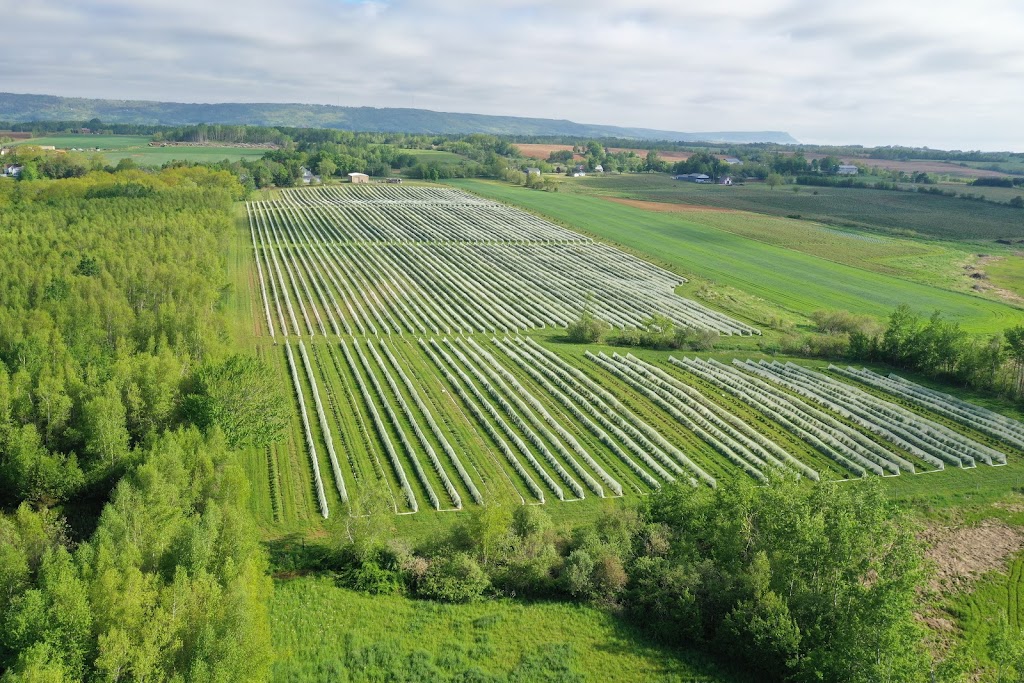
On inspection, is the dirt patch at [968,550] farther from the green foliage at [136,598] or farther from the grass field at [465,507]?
the green foliage at [136,598]

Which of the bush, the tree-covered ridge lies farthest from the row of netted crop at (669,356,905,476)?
the tree-covered ridge

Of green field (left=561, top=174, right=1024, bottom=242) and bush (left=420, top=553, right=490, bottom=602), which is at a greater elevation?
green field (left=561, top=174, right=1024, bottom=242)

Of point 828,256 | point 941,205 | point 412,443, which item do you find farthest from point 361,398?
point 941,205

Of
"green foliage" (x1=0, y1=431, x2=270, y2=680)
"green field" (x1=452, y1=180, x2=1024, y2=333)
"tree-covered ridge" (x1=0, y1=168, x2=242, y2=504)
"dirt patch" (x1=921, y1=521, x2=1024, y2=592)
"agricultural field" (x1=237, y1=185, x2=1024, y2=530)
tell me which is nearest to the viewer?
"green foliage" (x1=0, y1=431, x2=270, y2=680)

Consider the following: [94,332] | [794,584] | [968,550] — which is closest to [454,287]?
[94,332]

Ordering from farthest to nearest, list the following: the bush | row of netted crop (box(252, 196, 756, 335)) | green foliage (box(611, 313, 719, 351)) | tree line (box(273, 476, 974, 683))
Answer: row of netted crop (box(252, 196, 756, 335)) < green foliage (box(611, 313, 719, 351)) < the bush < tree line (box(273, 476, 974, 683))

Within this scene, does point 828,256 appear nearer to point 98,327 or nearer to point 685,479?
point 685,479

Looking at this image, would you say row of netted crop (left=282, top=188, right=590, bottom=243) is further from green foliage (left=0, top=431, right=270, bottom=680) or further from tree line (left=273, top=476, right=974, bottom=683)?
green foliage (left=0, top=431, right=270, bottom=680)
